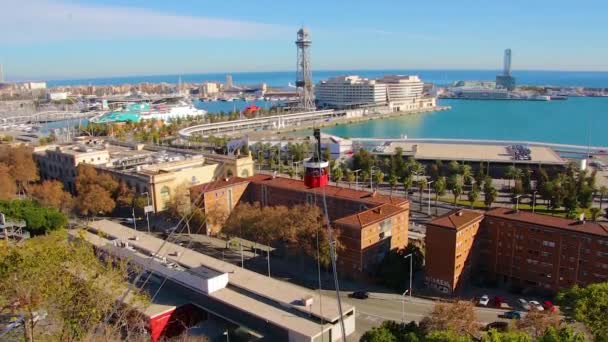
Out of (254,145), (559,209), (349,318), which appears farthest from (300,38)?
(349,318)

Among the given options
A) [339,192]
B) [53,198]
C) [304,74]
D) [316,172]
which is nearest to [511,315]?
[339,192]

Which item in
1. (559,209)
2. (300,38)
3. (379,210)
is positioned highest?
(300,38)

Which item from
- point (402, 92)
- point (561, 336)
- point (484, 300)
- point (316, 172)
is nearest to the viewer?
point (316, 172)

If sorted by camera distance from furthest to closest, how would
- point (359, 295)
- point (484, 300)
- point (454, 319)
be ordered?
point (359, 295), point (484, 300), point (454, 319)

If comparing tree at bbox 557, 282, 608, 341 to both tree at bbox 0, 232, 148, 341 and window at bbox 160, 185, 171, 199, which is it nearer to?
tree at bbox 0, 232, 148, 341

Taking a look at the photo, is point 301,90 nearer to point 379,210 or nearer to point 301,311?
point 379,210

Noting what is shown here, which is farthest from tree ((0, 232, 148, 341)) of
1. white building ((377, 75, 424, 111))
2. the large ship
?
white building ((377, 75, 424, 111))

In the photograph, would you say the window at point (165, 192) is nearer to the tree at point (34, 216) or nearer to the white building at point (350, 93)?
the tree at point (34, 216)

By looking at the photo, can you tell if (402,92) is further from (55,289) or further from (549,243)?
(55,289)
